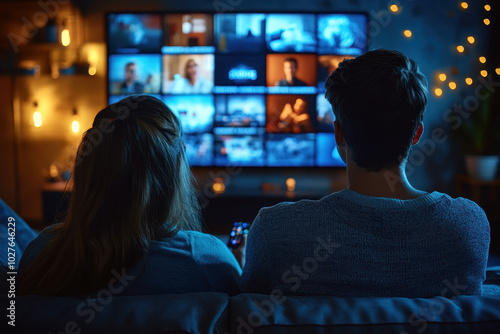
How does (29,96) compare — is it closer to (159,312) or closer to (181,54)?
(181,54)

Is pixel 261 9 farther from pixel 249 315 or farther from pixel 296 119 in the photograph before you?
pixel 249 315

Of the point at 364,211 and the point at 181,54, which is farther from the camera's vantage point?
the point at 181,54

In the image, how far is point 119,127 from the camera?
1.00 metres

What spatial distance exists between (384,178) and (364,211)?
13 centimetres

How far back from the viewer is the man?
93 centimetres

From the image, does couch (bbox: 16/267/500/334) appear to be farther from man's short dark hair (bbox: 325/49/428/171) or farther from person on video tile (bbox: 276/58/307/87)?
person on video tile (bbox: 276/58/307/87)

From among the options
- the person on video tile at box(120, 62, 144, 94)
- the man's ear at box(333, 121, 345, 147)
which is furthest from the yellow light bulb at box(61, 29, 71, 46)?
the man's ear at box(333, 121, 345, 147)

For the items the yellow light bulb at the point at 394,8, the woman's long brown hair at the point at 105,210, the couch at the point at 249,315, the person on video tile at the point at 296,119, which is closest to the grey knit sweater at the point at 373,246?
the couch at the point at 249,315

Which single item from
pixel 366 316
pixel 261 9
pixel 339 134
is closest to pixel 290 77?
pixel 261 9

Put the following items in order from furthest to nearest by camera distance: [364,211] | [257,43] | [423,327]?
[257,43] < [364,211] < [423,327]

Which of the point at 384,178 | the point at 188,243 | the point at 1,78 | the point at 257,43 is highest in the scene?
the point at 257,43

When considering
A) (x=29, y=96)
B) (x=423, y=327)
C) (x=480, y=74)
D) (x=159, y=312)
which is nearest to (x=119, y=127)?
(x=159, y=312)

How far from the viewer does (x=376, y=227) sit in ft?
3.05

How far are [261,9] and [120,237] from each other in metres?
3.88
